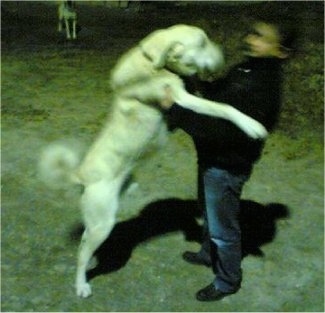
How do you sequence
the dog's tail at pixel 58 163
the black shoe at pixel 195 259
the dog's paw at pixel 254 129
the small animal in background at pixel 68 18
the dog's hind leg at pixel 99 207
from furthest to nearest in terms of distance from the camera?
1. the small animal in background at pixel 68 18
2. the black shoe at pixel 195 259
3. the dog's tail at pixel 58 163
4. the dog's hind leg at pixel 99 207
5. the dog's paw at pixel 254 129

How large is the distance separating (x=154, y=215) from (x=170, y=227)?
9.9 inches

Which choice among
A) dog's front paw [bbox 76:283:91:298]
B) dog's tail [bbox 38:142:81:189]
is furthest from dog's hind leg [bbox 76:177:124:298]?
dog's front paw [bbox 76:283:91:298]

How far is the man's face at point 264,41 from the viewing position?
2.83 m

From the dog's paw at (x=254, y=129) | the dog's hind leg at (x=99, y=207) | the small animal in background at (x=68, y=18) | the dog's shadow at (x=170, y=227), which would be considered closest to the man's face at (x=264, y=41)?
the dog's paw at (x=254, y=129)

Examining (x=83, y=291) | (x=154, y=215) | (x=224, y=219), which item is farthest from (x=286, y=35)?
(x=154, y=215)

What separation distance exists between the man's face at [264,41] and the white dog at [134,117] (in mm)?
221

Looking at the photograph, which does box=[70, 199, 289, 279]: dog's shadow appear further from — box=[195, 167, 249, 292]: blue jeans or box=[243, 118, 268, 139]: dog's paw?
box=[243, 118, 268, 139]: dog's paw

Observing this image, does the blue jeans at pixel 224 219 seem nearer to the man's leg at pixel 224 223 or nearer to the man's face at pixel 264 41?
the man's leg at pixel 224 223

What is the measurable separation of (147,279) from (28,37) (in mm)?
9002

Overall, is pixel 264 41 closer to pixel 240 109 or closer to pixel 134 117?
pixel 240 109

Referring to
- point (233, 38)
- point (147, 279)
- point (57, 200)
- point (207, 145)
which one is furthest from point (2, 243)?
point (233, 38)

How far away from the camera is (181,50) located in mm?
2855

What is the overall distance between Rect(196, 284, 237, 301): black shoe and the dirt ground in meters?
0.05

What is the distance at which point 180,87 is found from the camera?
2.93 m
